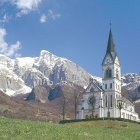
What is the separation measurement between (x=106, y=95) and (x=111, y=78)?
7185 millimetres

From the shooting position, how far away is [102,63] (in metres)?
174

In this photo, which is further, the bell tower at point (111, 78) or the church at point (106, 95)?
the bell tower at point (111, 78)

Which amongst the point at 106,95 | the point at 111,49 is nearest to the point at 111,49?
the point at 111,49

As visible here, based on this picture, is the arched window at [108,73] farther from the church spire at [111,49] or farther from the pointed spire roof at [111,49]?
the church spire at [111,49]

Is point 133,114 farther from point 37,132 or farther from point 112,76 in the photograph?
point 37,132

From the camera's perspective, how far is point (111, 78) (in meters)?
170

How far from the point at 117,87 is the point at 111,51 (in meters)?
15.2

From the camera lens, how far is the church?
165000 mm

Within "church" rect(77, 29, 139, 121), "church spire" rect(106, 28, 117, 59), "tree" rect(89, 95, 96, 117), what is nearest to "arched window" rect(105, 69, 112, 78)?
"church" rect(77, 29, 139, 121)

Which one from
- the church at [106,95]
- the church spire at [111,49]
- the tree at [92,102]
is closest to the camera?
the church at [106,95]

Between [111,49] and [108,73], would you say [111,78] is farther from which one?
[111,49]

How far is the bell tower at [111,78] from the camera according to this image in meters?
165

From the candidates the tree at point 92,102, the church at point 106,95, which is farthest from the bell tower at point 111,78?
the tree at point 92,102

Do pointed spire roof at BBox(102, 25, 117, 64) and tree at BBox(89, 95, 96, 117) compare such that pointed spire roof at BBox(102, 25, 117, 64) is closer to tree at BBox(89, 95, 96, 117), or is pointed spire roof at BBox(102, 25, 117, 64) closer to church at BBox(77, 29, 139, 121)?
church at BBox(77, 29, 139, 121)
